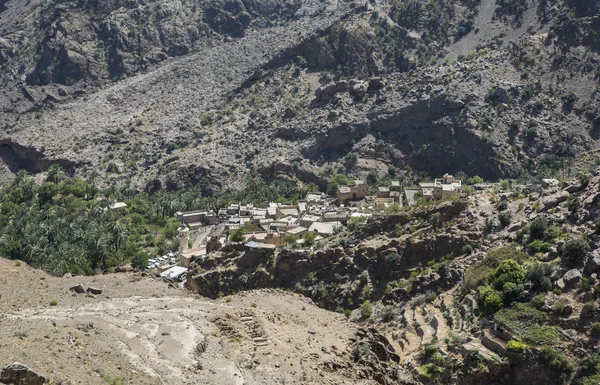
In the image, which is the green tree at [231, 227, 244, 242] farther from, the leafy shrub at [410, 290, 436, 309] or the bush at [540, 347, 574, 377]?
the bush at [540, 347, 574, 377]

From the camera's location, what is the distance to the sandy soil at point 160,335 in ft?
98.2

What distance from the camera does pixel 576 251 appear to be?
40.0 metres

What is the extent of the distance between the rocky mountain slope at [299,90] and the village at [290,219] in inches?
881

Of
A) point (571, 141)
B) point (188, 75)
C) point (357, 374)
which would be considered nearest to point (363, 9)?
point (188, 75)

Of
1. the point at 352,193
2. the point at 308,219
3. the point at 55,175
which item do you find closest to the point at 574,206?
the point at 308,219

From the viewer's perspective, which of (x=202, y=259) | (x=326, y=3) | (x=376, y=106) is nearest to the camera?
(x=202, y=259)

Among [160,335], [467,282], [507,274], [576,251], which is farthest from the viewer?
[467,282]

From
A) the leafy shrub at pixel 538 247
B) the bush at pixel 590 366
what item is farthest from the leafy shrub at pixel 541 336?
the leafy shrub at pixel 538 247

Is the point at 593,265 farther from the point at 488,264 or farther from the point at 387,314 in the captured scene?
the point at 387,314

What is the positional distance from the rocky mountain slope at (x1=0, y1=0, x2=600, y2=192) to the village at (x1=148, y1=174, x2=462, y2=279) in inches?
881

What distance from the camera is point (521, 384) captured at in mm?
35125

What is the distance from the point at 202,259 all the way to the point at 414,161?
60812mm

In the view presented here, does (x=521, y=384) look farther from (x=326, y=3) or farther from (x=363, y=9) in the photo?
(x=326, y=3)

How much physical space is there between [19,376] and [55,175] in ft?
318
